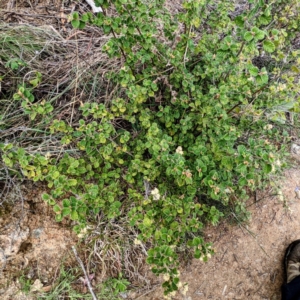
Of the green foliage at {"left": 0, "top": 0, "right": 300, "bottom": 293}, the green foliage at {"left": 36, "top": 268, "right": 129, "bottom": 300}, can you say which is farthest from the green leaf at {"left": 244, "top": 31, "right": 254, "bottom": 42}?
the green foliage at {"left": 36, "top": 268, "right": 129, "bottom": 300}

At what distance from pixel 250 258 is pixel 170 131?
1301mm

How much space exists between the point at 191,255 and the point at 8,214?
139 cm

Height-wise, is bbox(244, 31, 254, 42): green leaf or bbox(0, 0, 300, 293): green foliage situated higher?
bbox(244, 31, 254, 42): green leaf

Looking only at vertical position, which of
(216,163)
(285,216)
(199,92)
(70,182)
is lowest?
(285,216)

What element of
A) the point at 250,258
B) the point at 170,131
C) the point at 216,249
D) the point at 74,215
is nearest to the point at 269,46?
the point at 170,131

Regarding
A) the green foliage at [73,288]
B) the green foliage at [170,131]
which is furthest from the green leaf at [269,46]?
the green foliage at [73,288]

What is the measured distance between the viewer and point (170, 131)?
217 centimetres

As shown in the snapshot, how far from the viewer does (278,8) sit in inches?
106

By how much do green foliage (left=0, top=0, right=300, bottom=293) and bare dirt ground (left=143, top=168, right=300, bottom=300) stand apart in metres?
0.32

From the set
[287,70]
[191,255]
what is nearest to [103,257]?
[191,255]

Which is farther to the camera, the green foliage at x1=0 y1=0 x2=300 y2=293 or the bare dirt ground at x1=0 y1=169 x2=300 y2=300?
the bare dirt ground at x1=0 y1=169 x2=300 y2=300

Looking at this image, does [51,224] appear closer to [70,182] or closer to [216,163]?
[70,182]

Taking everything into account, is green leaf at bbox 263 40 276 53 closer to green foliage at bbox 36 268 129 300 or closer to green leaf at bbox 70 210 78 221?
green leaf at bbox 70 210 78 221

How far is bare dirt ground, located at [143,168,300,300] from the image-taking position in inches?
95.7
